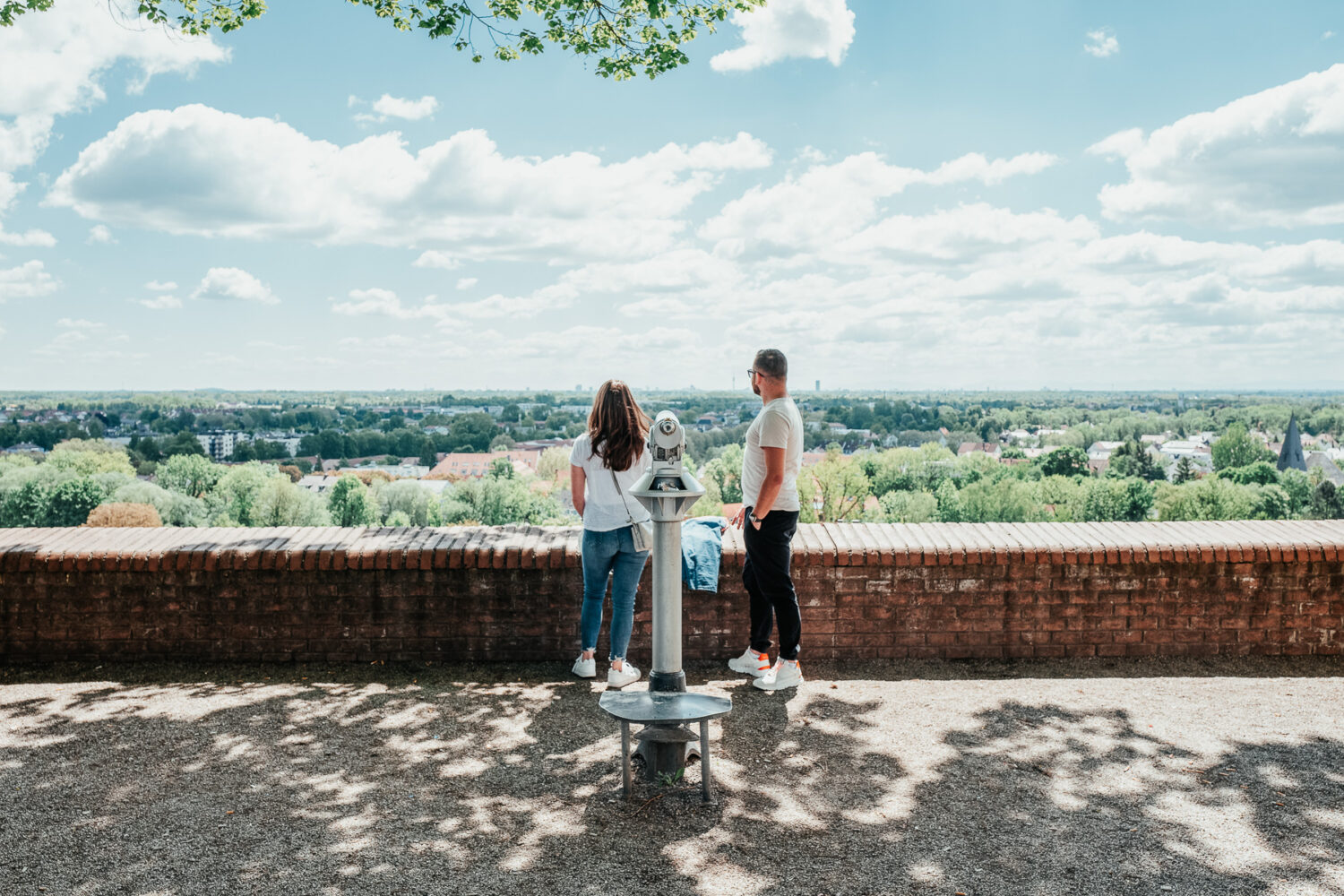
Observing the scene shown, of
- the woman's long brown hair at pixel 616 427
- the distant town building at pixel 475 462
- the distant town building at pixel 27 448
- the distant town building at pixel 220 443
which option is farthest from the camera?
the distant town building at pixel 220 443

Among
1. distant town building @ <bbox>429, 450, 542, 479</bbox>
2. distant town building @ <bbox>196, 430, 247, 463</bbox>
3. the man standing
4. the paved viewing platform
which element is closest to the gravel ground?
the paved viewing platform

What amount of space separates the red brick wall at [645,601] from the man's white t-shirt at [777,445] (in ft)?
2.28

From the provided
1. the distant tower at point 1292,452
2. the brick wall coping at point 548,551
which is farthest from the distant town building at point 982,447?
the brick wall coping at point 548,551

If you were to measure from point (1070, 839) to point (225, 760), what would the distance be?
3.62 m

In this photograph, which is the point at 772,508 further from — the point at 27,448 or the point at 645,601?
the point at 27,448

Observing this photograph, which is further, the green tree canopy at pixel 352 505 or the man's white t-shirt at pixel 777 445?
the green tree canopy at pixel 352 505

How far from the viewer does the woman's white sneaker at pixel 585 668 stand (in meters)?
5.27

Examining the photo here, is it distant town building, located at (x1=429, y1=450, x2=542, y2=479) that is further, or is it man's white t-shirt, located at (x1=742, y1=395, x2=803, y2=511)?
distant town building, located at (x1=429, y1=450, x2=542, y2=479)

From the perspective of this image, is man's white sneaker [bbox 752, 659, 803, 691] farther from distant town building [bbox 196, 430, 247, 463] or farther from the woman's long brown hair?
distant town building [bbox 196, 430, 247, 463]

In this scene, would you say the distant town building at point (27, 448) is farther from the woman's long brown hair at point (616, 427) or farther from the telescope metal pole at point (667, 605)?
the telescope metal pole at point (667, 605)

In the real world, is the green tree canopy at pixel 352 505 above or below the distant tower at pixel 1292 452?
below

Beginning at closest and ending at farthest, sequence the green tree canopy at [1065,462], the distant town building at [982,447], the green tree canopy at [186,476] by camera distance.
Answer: the green tree canopy at [186,476] → the green tree canopy at [1065,462] → the distant town building at [982,447]

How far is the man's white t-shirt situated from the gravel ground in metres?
1.09

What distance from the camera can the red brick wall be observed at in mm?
5621
